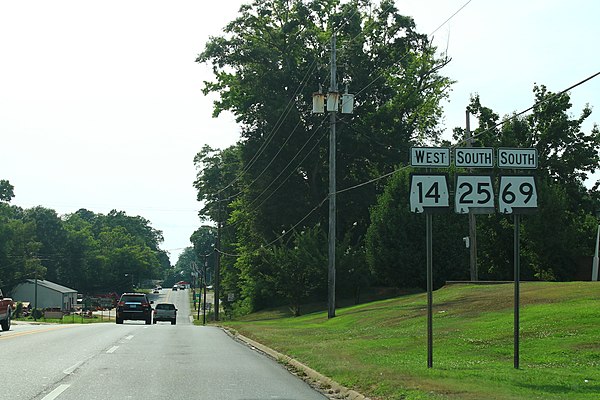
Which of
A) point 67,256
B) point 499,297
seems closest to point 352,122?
point 499,297

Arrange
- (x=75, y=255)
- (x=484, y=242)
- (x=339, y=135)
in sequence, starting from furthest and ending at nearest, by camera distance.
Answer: (x=75, y=255), (x=339, y=135), (x=484, y=242)

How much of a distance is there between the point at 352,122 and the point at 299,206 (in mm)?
7092

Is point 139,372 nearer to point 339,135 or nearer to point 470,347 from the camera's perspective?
point 470,347

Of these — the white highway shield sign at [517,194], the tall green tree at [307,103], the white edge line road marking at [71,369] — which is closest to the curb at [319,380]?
the white edge line road marking at [71,369]

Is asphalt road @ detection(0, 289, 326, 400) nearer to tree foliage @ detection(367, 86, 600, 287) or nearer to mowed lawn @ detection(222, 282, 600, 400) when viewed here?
mowed lawn @ detection(222, 282, 600, 400)

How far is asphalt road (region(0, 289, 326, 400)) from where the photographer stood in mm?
12070

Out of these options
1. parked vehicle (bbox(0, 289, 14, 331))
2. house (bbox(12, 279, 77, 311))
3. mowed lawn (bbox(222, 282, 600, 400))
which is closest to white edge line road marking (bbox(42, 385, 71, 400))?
mowed lawn (bbox(222, 282, 600, 400))

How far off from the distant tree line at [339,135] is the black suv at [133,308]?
8.23 metres

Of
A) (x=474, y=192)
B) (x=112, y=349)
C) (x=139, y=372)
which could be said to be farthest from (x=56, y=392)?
(x=112, y=349)

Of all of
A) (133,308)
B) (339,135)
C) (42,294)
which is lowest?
(42,294)

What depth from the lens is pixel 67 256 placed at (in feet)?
486

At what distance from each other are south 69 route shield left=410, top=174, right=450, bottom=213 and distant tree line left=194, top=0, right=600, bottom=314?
32480 mm

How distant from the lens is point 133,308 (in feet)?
149

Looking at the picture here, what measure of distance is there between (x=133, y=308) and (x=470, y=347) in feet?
97.8
